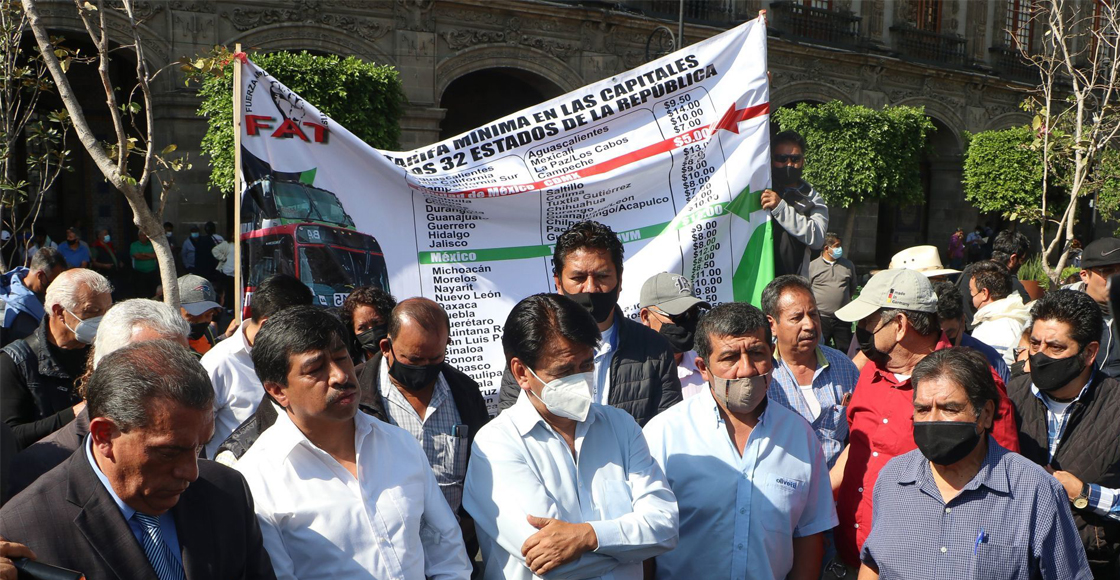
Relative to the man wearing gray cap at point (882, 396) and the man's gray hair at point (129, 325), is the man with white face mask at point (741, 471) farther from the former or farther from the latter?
the man's gray hair at point (129, 325)

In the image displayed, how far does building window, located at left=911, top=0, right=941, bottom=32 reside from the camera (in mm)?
24562

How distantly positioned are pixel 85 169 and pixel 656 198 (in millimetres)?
16228

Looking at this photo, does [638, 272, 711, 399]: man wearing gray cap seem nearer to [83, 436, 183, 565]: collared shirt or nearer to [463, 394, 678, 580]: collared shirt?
[463, 394, 678, 580]: collared shirt

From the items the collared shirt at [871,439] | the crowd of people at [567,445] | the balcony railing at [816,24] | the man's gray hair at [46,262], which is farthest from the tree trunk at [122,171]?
the balcony railing at [816,24]

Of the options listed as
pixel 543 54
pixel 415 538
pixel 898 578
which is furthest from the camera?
pixel 543 54

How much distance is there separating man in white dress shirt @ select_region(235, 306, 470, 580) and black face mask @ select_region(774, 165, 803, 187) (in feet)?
11.7

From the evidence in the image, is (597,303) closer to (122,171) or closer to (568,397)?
(568,397)

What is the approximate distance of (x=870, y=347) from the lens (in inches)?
149

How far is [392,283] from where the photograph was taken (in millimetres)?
4832

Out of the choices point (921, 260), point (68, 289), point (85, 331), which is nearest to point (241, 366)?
point (85, 331)

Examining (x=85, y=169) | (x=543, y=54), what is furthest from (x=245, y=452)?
(x=85, y=169)

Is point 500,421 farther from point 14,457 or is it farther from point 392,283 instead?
point 392,283

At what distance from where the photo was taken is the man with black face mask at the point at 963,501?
9.25 feet

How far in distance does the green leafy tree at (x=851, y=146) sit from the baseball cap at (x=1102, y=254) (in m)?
12.8
